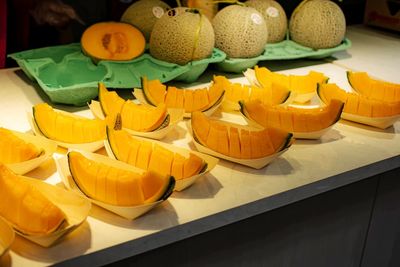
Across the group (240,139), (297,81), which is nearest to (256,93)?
(297,81)

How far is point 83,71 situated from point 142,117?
37 cm

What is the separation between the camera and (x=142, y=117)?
3.80 ft

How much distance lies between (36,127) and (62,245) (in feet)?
1.14

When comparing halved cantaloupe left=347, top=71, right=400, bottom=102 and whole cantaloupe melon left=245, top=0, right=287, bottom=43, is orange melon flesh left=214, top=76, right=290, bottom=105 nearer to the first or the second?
halved cantaloupe left=347, top=71, right=400, bottom=102

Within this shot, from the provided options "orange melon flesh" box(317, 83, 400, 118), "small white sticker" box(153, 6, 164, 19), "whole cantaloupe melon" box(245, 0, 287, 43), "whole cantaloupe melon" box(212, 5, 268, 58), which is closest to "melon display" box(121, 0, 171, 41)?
"small white sticker" box(153, 6, 164, 19)

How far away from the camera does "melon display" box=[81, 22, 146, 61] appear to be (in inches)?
58.4

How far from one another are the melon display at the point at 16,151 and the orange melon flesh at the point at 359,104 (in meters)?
0.69

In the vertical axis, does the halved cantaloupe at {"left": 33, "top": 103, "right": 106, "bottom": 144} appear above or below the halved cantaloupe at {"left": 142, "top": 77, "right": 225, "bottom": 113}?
above

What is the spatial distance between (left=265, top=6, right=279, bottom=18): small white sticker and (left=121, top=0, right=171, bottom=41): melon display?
338 mm

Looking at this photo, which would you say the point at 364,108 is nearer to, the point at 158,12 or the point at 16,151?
the point at 158,12

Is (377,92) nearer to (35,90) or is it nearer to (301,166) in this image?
(301,166)

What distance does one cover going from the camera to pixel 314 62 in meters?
1.76

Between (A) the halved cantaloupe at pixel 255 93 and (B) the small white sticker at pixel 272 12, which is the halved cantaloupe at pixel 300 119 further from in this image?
(B) the small white sticker at pixel 272 12

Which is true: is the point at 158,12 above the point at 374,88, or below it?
above
